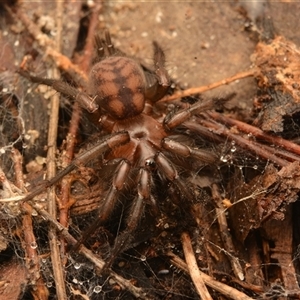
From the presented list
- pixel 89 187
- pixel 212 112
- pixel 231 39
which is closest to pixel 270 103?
pixel 212 112

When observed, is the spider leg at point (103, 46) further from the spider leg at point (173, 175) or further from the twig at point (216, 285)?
the twig at point (216, 285)

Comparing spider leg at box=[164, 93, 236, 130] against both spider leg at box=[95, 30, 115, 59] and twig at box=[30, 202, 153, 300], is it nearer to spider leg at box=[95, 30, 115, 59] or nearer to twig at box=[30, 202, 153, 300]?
spider leg at box=[95, 30, 115, 59]

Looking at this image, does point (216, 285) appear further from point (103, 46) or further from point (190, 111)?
point (103, 46)

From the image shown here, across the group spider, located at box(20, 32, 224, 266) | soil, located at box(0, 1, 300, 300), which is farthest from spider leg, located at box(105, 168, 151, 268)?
soil, located at box(0, 1, 300, 300)

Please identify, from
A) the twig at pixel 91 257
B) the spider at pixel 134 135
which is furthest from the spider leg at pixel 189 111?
the twig at pixel 91 257

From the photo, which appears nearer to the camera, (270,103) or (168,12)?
(270,103)

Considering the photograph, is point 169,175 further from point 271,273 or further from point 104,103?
point 271,273

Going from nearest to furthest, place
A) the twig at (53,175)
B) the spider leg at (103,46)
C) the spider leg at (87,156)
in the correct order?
the twig at (53,175)
the spider leg at (87,156)
the spider leg at (103,46)
